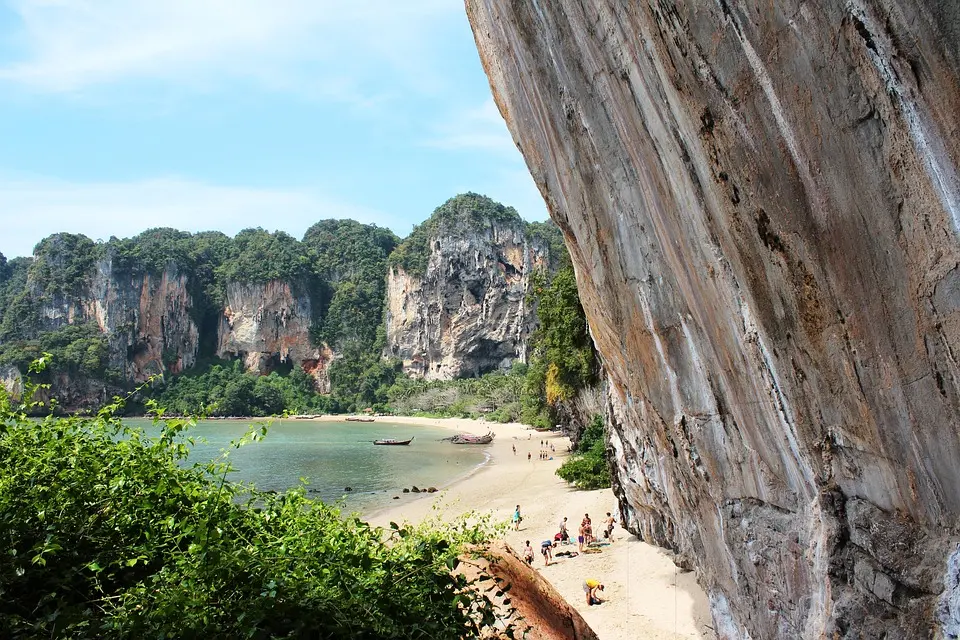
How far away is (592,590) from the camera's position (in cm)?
1284

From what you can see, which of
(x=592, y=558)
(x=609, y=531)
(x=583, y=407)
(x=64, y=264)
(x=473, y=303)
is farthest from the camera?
(x=64, y=264)

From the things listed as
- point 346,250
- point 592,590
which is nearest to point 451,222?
point 346,250

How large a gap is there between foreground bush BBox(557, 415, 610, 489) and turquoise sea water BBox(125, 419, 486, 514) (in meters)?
7.34

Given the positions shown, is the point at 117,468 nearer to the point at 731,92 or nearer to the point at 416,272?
the point at 731,92

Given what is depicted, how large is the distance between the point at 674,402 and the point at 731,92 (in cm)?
268

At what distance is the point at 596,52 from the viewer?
4148mm

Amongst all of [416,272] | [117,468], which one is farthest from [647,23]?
[416,272]

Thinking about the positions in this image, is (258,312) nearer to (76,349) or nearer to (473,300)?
(76,349)

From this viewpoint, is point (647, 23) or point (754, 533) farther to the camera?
point (754, 533)

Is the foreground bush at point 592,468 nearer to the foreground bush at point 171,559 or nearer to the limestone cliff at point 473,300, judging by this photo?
the foreground bush at point 171,559

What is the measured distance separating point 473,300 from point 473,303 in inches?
18.1

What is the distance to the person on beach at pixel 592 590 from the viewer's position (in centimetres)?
1265

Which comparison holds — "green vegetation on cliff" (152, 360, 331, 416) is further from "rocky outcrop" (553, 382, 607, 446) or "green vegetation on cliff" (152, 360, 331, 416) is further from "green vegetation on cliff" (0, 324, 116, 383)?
"rocky outcrop" (553, 382, 607, 446)

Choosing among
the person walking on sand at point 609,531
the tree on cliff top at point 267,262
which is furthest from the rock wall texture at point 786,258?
the tree on cliff top at point 267,262
